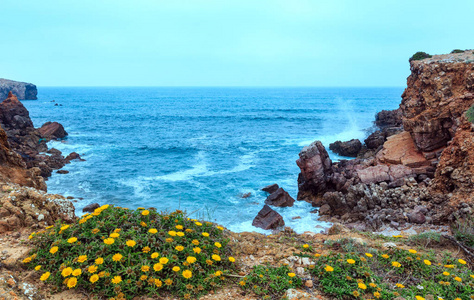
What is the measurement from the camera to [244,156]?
30.6m

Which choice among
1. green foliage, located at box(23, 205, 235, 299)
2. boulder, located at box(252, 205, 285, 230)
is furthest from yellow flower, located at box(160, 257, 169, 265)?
boulder, located at box(252, 205, 285, 230)

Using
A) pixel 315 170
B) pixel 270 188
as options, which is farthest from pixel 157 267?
pixel 270 188

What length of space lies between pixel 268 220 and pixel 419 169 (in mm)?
8826

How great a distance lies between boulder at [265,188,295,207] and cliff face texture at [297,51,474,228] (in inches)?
39.8

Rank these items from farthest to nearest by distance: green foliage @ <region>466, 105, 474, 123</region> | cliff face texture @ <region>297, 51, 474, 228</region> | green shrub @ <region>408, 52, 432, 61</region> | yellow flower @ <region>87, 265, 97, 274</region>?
green shrub @ <region>408, 52, 432, 61</region> < green foliage @ <region>466, 105, 474, 123</region> < cliff face texture @ <region>297, 51, 474, 228</region> < yellow flower @ <region>87, 265, 97, 274</region>

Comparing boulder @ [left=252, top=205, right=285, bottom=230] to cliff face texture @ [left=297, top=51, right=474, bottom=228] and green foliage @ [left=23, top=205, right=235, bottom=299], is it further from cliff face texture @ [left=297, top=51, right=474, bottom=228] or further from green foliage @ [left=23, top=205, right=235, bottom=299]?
green foliage @ [left=23, top=205, right=235, bottom=299]

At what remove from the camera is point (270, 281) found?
4.22 metres

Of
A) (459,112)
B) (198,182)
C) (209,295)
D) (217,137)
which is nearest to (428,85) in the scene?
(459,112)

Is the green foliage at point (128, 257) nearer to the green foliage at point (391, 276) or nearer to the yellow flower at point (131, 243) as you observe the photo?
the yellow flower at point (131, 243)

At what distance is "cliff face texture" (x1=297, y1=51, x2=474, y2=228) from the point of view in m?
12.4

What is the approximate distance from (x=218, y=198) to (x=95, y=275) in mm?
15942

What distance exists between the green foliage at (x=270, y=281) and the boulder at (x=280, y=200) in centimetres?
1369

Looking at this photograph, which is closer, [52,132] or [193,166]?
[193,166]

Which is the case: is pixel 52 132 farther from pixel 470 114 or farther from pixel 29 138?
pixel 470 114
